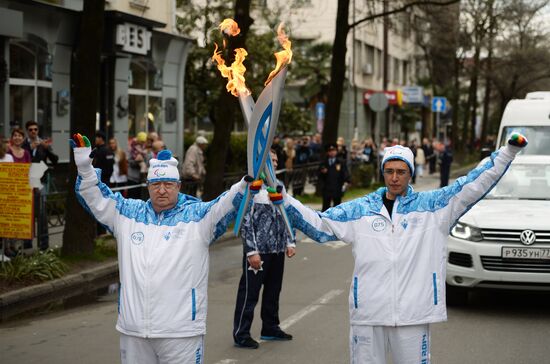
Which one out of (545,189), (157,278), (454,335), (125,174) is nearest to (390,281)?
(157,278)

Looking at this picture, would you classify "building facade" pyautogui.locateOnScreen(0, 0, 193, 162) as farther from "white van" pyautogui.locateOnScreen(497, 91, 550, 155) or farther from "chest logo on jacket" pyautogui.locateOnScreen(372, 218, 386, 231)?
"chest logo on jacket" pyautogui.locateOnScreen(372, 218, 386, 231)

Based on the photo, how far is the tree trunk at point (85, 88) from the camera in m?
12.6

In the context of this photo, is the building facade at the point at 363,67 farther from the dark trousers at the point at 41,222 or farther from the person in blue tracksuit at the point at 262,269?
the person in blue tracksuit at the point at 262,269

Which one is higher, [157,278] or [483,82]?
[483,82]

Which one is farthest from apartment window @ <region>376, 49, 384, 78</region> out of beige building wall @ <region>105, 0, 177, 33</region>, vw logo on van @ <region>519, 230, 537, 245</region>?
vw logo on van @ <region>519, 230, 537, 245</region>

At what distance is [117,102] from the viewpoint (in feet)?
77.6

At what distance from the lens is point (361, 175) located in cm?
2945

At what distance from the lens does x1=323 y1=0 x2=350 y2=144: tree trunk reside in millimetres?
25016

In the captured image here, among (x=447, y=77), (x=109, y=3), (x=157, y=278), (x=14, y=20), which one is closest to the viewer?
(x=157, y=278)

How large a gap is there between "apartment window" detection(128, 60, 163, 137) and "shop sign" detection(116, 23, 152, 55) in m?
1.68

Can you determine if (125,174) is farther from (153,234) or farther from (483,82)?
(483,82)

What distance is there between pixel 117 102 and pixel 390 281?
63.5 feet

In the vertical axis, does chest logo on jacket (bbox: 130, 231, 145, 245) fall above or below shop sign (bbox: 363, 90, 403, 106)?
below

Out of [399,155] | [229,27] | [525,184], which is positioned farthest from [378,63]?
[399,155]
